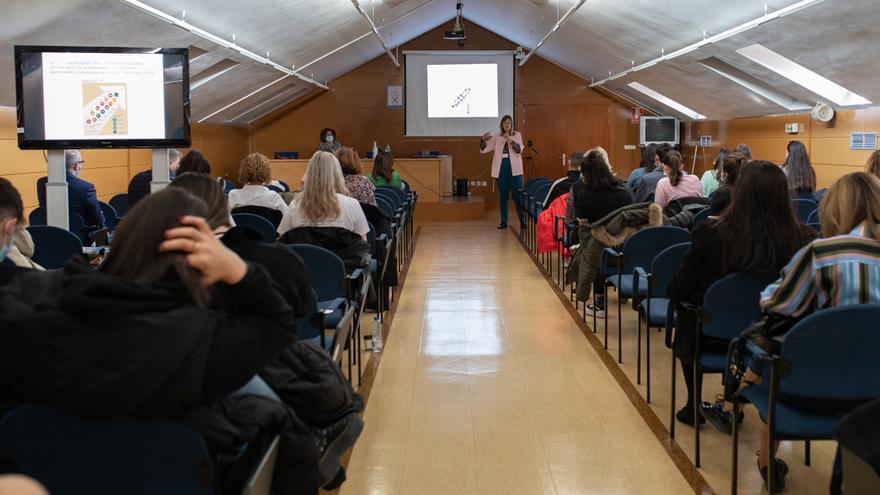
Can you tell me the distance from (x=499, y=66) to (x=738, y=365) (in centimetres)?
1400

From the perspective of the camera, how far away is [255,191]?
6.50 meters

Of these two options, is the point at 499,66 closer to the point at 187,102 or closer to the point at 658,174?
the point at 658,174

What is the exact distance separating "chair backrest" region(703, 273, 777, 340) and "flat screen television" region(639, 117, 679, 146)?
12.9 metres

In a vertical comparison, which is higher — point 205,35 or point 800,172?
point 205,35

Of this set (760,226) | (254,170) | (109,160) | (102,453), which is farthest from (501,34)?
(102,453)

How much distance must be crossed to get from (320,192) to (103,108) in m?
1.46

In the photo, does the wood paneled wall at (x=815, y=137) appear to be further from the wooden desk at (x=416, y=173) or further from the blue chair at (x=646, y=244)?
the wooden desk at (x=416, y=173)

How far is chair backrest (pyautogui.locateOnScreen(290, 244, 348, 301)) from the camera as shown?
4633mm

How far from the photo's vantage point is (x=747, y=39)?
355 inches

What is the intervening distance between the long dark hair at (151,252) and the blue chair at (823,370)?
1.87 meters

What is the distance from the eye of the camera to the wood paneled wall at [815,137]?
931 cm

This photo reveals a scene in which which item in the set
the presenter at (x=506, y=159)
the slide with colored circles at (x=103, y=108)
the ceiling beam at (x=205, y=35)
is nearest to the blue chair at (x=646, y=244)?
the slide with colored circles at (x=103, y=108)

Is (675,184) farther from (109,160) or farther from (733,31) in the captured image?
(109,160)

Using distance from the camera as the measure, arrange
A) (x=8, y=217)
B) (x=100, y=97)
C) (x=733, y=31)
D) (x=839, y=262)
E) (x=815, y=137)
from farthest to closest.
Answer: (x=815, y=137), (x=733, y=31), (x=100, y=97), (x=8, y=217), (x=839, y=262)
